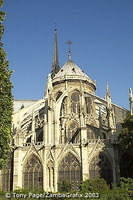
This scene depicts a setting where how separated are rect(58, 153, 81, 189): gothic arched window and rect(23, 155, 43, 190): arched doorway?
220 cm

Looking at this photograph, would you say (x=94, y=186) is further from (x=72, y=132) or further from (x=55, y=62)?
(x=55, y=62)

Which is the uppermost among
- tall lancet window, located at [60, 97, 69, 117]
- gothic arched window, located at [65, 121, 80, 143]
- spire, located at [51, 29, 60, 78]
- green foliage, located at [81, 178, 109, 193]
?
spire, located at [51, 29, 60, 78]

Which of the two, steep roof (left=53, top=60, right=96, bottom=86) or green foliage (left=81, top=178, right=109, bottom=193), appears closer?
green foliage (left=81, top=178, right=109, bottom=193)

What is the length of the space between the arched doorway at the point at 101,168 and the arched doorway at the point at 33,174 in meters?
5.54

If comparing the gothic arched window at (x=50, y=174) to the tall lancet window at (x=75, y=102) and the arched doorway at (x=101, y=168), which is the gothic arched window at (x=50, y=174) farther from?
the tall lancet window at (x=75, y=102)

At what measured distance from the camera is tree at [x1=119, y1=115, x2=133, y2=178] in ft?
89.1

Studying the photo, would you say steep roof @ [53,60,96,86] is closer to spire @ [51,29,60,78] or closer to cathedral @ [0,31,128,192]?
cathedral @ [0,31,128,192]

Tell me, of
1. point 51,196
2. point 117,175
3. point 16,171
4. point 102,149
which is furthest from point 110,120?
point 51,196

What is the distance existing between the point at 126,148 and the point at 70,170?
675cm

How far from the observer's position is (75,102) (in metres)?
41.2

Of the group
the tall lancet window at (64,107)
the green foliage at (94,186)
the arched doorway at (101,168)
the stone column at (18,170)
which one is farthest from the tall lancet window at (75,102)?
the green foliage at (94,186)

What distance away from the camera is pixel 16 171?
30.8 metres

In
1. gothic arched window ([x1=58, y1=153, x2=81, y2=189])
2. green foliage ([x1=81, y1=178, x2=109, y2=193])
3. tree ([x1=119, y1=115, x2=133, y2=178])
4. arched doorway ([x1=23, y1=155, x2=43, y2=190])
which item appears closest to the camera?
green foliage ([x1=81, y1=178, x2=109, y2=193])

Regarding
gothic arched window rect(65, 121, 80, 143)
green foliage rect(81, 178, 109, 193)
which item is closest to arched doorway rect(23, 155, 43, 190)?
gothic arched window rect(65, 121, 80, 143)
